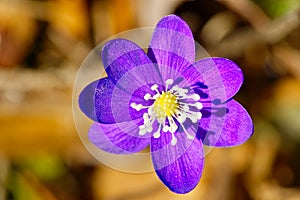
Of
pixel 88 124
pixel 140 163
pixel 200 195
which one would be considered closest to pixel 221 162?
pixel 200 195

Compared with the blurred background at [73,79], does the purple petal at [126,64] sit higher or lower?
A: higher

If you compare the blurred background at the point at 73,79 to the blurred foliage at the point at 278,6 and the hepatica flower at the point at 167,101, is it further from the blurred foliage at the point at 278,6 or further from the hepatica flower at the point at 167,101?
the hepatica flower at the point at 167,101

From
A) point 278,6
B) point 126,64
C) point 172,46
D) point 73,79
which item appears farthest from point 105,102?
point 278,6

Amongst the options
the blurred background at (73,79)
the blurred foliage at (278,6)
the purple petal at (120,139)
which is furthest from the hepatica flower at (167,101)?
the blurred foliage at (278,6)

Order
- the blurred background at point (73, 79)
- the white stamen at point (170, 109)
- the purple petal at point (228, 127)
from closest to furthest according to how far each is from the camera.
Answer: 1. the purple petal at point (228, 127)
2. the white stamen at point (170, 109)
3. the blurred background at point (73, 79)

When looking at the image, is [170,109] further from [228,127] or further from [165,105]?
[228,127]

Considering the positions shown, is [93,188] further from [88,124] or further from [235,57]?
[235,57]

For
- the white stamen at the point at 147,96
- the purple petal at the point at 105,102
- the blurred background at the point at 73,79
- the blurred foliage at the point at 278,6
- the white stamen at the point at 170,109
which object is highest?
the purple petal at the point at 105,102

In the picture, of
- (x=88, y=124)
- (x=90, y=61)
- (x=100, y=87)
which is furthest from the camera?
(x=90, y=61)
